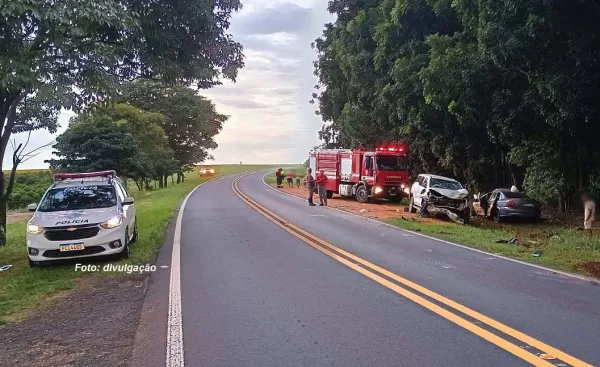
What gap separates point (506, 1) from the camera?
14406 mm

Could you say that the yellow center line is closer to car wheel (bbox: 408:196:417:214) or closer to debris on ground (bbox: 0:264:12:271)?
debris on ground (bbox: 0:264:12:271)

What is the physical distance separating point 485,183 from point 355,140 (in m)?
9.24

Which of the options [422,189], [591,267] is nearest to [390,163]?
[422,189]

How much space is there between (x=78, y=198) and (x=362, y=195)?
2079 centimetres

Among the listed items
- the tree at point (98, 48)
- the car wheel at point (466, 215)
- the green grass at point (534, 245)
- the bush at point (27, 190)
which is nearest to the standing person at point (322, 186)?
the car wheel at point (466, 215)

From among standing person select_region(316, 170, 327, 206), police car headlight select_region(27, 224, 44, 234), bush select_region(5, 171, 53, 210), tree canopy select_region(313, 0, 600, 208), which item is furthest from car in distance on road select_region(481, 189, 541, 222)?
bush select_region(5, 171, 53, 210)

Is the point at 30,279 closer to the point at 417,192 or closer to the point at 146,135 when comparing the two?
the point at 417,192

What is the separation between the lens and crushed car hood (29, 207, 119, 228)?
10.2m

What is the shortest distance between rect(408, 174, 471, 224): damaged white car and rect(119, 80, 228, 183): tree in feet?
117

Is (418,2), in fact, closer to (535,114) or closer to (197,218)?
(535,114)

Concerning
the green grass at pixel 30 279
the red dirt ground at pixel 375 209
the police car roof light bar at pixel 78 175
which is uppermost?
the police car roof light bar at pixel 78 175

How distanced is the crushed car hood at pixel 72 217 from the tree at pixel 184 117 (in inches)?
1696

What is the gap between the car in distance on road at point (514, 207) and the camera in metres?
21.4

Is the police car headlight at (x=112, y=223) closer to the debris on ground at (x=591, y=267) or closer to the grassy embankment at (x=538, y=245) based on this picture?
the grassy embankment at (x=538, y=245)
